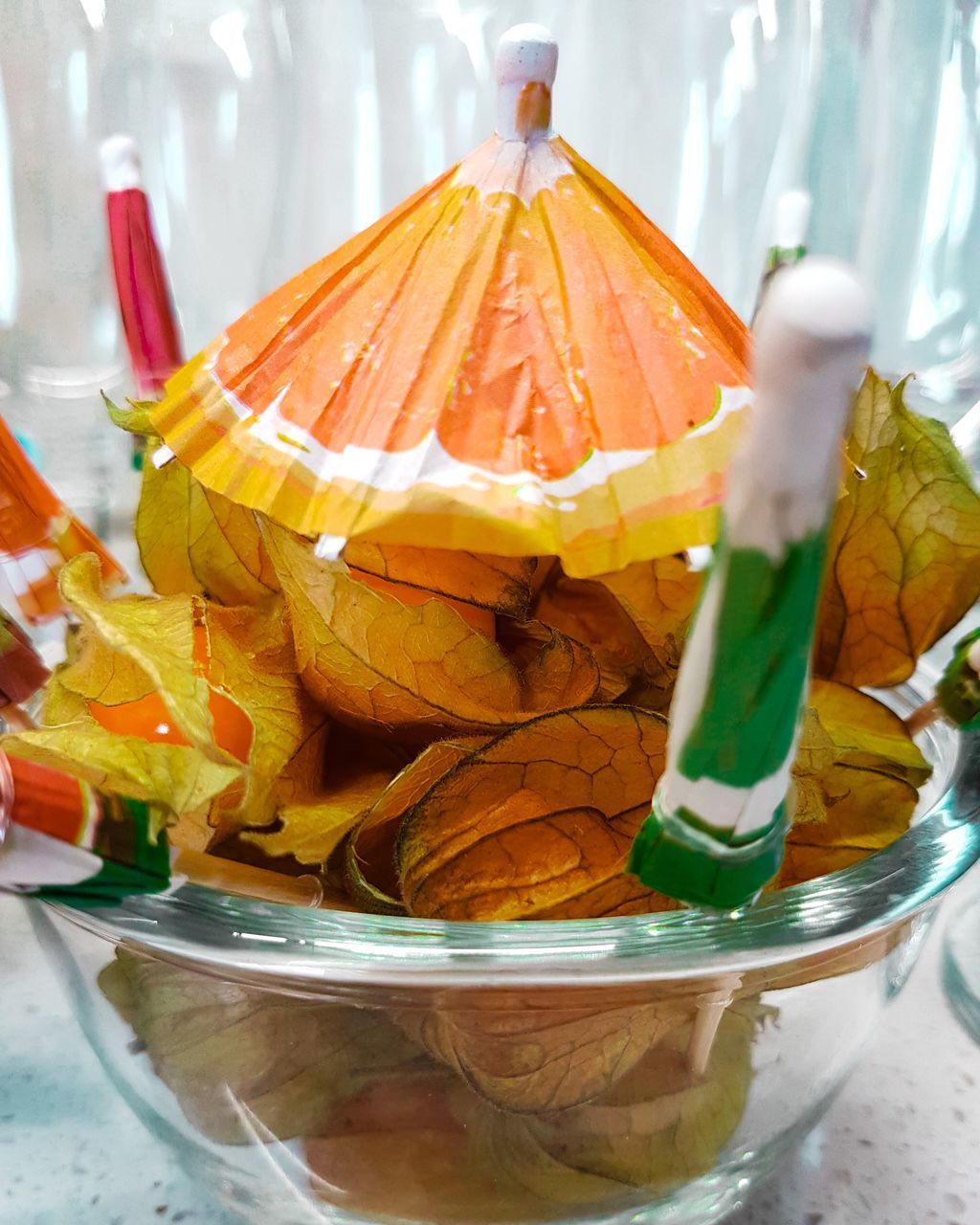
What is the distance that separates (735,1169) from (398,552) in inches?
6.1

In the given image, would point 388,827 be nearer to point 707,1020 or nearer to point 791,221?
point 707,1020

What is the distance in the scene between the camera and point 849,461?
0.78ft

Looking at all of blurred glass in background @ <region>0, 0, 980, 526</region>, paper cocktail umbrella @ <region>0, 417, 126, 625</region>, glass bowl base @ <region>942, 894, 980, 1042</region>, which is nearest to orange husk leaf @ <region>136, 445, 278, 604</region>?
paper cocktail umbrella @ <region>0, 417, 126, 625</region>

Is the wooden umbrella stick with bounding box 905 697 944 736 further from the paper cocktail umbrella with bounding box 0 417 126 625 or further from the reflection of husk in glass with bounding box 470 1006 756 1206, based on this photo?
the paper cocktail umbrella with bounding box 0 417 126 625

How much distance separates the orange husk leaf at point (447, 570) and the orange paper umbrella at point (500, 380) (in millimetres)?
33

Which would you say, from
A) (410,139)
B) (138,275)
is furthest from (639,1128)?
(410,139)

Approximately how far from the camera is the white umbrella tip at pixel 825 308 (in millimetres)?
112

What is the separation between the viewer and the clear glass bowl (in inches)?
7.1

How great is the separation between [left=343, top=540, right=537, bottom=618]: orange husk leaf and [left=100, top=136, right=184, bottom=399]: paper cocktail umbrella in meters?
0.11

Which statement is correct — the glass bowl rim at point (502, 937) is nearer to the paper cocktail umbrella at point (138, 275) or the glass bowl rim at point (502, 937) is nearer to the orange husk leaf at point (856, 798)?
the orange husk leaf at point (856, 798)

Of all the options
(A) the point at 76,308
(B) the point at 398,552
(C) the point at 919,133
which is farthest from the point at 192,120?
(B) the point at 398,552

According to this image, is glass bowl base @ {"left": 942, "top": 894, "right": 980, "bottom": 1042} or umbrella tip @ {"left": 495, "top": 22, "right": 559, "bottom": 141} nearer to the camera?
umbrella tip @ {"left": 495, "top": 22, "right": 559, "bottom": 141}

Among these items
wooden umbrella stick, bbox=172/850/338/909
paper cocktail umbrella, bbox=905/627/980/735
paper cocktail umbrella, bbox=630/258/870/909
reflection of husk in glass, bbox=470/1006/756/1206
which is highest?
paper cocktail umbrella, bbox=630/258/870/909

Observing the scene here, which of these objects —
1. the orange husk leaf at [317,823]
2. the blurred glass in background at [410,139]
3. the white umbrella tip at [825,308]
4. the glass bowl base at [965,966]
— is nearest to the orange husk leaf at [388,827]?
the orange husk leaf at [317,823]
